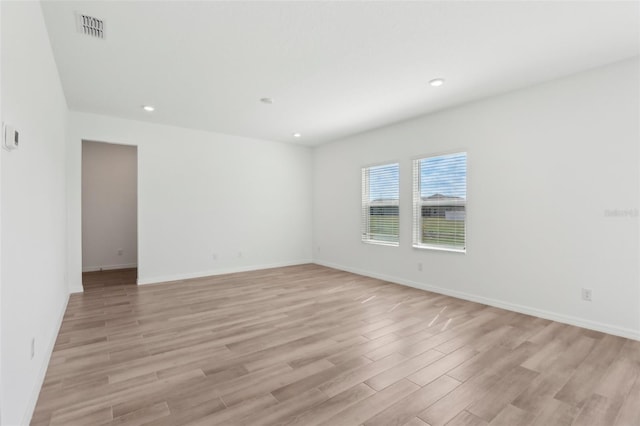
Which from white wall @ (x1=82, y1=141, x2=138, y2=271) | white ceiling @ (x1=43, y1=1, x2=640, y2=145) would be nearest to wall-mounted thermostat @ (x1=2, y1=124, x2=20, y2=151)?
white ceiling @ (x1=43, y1=1, x2=640, y2=145)

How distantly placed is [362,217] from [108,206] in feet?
17.9

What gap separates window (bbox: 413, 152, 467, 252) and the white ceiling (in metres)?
0.89

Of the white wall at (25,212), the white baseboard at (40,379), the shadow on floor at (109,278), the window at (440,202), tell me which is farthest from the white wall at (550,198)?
the shadow on floor at (109,278)

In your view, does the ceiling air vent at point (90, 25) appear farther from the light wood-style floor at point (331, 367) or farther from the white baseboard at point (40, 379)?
the light wood-style floor at point (331, 367)

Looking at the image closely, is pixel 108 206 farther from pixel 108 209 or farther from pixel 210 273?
pixel 210 273

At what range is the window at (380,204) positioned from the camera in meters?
5.36

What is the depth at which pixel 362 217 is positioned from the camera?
234 inches

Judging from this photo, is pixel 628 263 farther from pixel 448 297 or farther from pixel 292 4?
pixel 292 4

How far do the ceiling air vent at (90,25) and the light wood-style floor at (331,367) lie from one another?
2.73 meters

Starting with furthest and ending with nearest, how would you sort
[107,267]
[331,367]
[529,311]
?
[107,267] → [529,311] → [331,367]

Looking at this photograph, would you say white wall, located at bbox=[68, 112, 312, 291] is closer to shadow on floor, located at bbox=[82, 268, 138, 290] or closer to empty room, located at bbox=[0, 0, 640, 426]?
empty room, located at bbox=[0, 0, 640, 426]

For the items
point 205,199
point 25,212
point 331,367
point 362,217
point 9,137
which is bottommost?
point 331,367

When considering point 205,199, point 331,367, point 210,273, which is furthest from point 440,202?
point 210,273

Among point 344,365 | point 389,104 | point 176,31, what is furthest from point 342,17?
point 344,365
